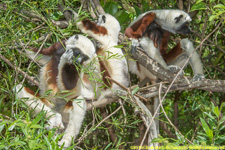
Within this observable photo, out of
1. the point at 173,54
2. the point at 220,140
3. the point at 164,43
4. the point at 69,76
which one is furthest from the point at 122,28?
the point at 220,140

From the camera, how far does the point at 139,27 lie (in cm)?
400

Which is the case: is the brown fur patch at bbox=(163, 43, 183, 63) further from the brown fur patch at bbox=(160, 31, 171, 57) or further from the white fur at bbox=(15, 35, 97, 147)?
the white fur at bbox=(15, 35, 97, 147)

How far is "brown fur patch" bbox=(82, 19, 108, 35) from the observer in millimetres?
3455

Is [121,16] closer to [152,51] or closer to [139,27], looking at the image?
[139,27]

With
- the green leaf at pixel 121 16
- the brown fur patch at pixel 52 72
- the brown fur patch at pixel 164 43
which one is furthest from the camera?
the brown fur patch at pixel 164 43

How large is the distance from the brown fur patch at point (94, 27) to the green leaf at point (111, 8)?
0.34 m

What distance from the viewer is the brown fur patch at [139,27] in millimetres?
3865

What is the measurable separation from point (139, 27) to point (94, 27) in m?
0.74

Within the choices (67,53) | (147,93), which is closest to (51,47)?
(67,53)

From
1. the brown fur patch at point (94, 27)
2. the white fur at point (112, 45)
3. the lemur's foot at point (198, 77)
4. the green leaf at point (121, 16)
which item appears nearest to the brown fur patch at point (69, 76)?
the white fur at point (112, 45)

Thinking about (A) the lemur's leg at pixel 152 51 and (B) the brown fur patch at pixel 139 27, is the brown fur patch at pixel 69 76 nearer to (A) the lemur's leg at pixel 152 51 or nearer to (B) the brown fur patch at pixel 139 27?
(B) the brown fur patch at pixel 139 27

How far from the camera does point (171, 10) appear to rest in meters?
4.27

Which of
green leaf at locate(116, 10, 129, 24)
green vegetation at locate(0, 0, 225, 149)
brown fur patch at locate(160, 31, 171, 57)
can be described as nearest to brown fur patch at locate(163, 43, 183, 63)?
brown fur patch at locate(160, 31, 171, 57)

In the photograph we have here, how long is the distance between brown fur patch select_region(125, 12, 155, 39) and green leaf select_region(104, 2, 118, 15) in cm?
31
